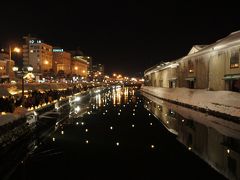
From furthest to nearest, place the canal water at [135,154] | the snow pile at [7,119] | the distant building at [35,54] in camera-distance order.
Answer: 1. the distant building at [35,54]
2. the snow pile at [7,119]
3. the canal water at [135,154]

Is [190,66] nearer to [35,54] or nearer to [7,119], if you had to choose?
[7,119]

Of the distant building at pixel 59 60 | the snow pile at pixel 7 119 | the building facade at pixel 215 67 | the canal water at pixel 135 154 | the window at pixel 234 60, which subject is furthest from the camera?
the distant building at pixel 59 60

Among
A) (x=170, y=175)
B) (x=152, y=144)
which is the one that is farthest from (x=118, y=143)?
(x=170, y=175)

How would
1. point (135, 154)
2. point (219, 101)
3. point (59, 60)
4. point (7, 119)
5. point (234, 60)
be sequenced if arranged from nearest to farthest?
1. point (135, 154)
2. point (7, 119)
3. point (219, 101)
4. point (234, 60)
5. point (59, 60)

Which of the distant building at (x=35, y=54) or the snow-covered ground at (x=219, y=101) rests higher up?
the distant building at (x=35, y=54)

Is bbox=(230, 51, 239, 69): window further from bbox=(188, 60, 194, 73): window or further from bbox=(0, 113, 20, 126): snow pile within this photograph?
bbox=(0, 113, 20, 126): snow pile

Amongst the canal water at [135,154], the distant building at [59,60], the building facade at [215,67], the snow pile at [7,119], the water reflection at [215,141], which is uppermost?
the distant building at [59,60]

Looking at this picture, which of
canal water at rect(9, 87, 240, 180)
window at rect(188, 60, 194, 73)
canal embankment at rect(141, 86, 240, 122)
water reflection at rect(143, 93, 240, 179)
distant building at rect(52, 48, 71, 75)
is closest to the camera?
canal water at rect(9, 87, 240, 180)

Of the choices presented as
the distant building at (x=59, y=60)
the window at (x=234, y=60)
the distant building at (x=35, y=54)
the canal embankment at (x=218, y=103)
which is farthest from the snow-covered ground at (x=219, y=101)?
the distant building at (x=59, y=60)

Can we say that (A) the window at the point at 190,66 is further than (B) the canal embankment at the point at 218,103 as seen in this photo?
Yes

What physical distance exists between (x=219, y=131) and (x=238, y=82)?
13746 millimetres

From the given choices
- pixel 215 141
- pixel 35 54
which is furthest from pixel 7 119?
pixel 35 54

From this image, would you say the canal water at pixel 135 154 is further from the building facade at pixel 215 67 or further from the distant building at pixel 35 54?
the distant building at pixel 35 54

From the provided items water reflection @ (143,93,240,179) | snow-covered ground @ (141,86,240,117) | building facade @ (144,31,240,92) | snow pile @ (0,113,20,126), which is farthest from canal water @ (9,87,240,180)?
building facade @ (144,31,240,92)
